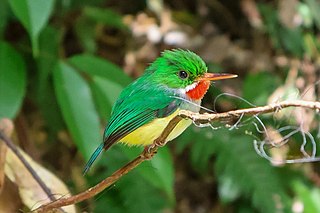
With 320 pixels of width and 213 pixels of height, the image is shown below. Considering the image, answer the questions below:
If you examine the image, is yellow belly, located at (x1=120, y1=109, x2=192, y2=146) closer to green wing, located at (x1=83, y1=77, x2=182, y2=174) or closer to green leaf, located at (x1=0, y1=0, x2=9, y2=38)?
green wing, located at (x1=83, y1=77, x2=182, y2=174)

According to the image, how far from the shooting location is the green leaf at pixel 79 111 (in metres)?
1.80

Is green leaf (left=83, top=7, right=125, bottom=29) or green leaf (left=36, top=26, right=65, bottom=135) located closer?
green leaf (left=36, top=26, right=65, bottom=135)

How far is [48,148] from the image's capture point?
125 inches

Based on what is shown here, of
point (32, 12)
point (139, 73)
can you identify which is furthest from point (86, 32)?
point (32, 12)

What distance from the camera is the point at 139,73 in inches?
126

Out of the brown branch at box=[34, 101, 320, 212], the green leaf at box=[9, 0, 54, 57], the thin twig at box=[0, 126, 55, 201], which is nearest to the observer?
the brown branch at box=[34, 101, 320, 212]

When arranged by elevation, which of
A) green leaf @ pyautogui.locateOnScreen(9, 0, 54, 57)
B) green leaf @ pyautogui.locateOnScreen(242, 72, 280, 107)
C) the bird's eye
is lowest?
green leaf @ pyautogui.locateOnScreen(242, 72, 280, 107)

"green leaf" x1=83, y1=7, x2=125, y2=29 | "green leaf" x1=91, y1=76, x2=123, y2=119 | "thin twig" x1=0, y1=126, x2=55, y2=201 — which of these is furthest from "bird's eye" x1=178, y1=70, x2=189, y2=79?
"green leaf" x1=83, y1=7, x2=125, y2=29

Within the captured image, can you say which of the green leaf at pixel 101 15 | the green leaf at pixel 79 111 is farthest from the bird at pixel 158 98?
the green leaf at pixel 101 15

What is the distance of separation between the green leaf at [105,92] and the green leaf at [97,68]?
0.05 meters

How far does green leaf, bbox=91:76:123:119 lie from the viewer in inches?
72.6

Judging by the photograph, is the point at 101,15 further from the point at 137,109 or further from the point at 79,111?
the point at 137,109

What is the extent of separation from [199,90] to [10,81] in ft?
2.64

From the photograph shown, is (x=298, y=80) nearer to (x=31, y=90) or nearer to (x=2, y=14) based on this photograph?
(x=31, y=90)
